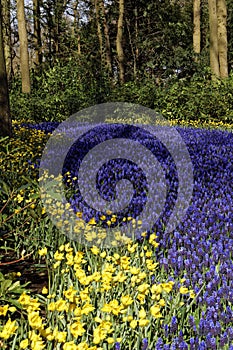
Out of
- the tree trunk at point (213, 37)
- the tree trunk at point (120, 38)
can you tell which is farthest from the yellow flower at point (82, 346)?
the tree trunk at point (120, 38)

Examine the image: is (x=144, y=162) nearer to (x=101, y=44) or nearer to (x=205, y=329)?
(x=205, y=329)

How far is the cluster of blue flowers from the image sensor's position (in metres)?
2.61

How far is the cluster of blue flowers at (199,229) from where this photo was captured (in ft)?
8.57

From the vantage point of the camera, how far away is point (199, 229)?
4227 millimetres

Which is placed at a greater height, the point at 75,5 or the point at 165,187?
the point at 75,5

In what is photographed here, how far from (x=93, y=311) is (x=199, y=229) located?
167 cm

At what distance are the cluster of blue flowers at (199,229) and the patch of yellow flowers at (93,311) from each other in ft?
0.58

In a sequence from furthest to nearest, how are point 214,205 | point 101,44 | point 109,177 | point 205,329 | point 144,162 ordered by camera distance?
point 101,44, point 144,162, point 109,177, point 214,205, point 205,329

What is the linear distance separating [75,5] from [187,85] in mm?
12635

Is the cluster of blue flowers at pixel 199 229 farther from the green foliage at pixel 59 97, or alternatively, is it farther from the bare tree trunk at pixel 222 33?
the bare tree trunk at pixel 222 33

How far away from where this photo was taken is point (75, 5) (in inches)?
1080

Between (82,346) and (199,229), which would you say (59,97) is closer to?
(199,229)

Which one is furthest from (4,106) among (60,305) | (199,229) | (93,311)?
(60,305)

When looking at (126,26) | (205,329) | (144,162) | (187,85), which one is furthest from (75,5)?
(205,329)
